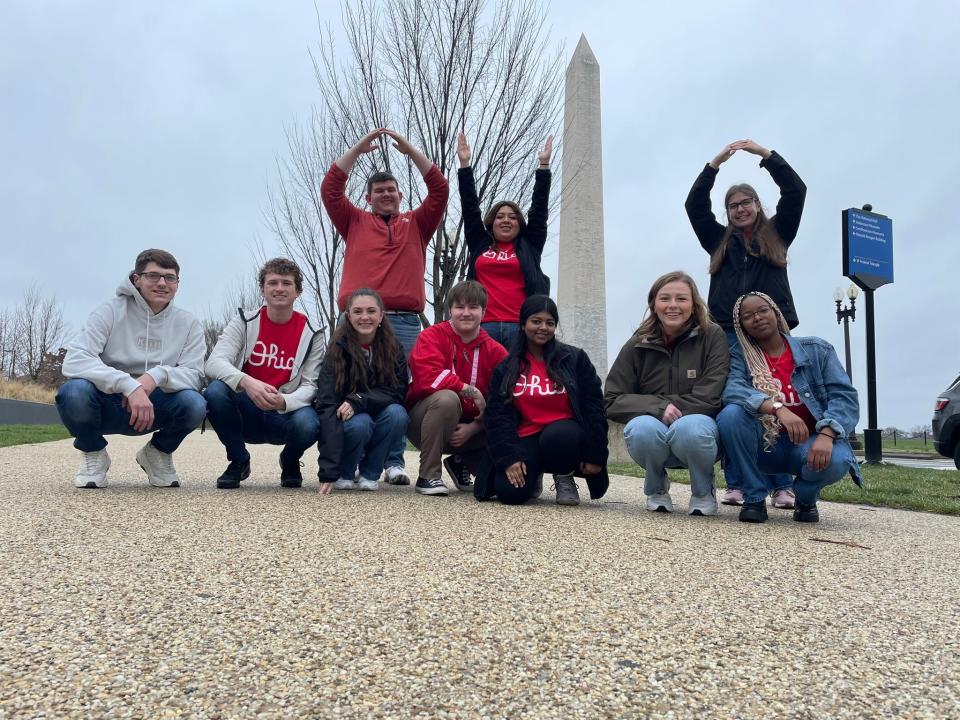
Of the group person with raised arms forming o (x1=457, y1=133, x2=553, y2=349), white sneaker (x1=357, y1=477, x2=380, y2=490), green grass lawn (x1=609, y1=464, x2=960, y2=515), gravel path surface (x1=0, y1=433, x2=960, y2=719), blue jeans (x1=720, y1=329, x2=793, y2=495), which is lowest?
gravel path surface (x1=0, y1=433, x2=960, y2=719)

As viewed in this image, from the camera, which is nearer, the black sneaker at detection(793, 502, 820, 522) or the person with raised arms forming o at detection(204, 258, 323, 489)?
the black sneaker at detection(793, 502, 820, 522)

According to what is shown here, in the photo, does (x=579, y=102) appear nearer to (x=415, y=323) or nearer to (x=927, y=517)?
(x=415, y=323)

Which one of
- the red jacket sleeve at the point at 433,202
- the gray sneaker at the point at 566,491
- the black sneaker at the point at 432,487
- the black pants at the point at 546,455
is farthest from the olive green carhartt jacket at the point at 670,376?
the red jacket sleeve at the point at 433,202

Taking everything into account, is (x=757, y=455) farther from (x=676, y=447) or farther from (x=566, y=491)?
(x=566, y=491)

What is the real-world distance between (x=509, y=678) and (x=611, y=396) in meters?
2.48

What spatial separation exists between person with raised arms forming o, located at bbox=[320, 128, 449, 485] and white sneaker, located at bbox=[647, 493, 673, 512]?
4.95 feet

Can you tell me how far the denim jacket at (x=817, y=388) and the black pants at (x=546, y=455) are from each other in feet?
2.50

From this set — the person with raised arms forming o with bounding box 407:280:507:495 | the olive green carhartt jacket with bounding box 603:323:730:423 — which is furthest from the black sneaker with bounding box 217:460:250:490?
the olive green carhartt jacket with bounding box 603:323:730:423

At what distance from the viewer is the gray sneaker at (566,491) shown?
385 centimetres

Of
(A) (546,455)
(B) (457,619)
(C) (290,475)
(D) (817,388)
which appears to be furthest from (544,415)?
(B) (457,619)

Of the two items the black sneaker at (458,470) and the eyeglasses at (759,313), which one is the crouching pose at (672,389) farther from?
the black sneaker at (458,470)

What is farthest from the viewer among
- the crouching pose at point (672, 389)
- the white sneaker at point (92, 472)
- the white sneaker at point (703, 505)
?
the white sneaker at point (92, 472)

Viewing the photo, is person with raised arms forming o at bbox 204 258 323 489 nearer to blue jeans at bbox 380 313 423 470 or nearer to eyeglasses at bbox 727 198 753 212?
blue jeans at bbox 380 313 423 470

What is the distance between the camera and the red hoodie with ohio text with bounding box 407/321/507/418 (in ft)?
13.6
